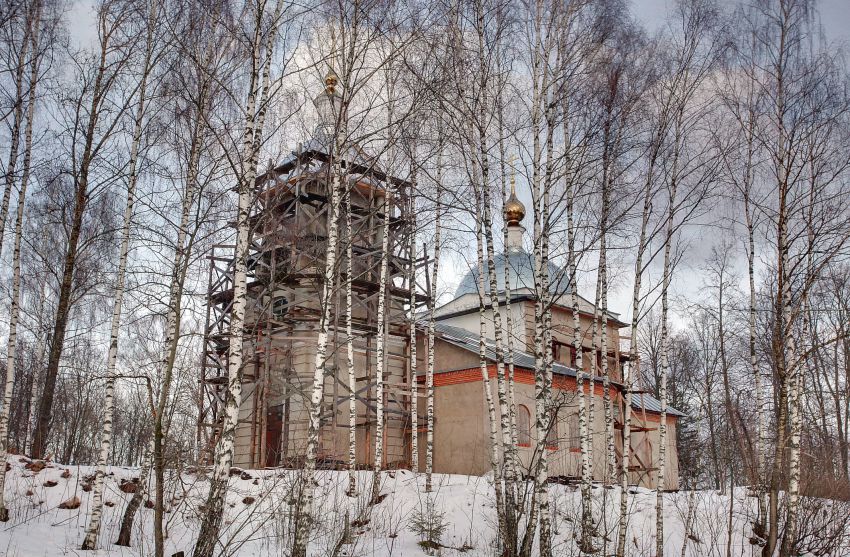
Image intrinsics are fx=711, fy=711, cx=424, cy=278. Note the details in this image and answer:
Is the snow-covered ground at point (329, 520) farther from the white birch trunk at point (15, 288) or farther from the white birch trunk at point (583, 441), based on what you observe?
the white birch trunk at point (15, 288)

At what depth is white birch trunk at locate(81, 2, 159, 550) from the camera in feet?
29.3

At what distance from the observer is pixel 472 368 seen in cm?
2194

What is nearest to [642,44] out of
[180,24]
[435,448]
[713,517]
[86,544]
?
[180,24]

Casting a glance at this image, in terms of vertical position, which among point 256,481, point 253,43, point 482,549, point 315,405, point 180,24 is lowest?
point 482,549

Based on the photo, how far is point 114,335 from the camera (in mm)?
9281

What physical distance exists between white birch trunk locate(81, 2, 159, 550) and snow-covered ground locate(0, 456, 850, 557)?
438 millimetres

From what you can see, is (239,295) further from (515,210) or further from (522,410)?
(515,210)

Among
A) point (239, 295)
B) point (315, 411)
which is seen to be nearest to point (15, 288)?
point (239, 295)

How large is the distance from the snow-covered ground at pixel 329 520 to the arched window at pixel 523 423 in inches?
237

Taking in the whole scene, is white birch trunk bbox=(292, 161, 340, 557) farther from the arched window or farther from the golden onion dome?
the golden onion dome

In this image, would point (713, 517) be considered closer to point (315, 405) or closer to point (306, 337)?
point (315, 405)

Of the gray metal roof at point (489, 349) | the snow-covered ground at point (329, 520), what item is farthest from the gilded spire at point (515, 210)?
the snow-covered ground at point (329, 520)

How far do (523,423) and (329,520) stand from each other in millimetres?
11734

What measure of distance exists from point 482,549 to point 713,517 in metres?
5.47
